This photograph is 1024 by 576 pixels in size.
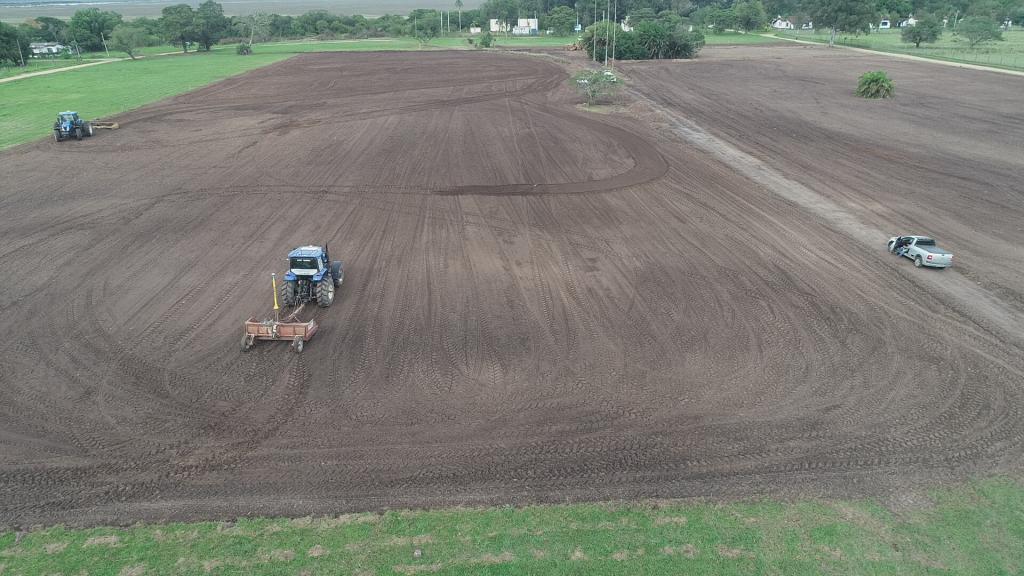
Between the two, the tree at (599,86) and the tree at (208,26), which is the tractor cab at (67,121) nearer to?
the tree at (599,86)

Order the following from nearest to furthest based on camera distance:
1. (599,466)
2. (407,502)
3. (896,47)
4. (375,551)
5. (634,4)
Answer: (375,551), (407,502), (599,466), (896,47), (634,4)

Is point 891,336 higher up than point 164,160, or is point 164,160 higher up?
point 164,160

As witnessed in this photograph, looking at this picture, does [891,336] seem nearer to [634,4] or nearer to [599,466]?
[599,466]

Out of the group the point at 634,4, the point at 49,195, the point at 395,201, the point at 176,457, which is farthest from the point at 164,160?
the point at 634,4

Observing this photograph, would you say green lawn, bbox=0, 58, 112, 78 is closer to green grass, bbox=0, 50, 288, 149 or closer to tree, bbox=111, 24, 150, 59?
tree, bbox=111, 24, 150, 59

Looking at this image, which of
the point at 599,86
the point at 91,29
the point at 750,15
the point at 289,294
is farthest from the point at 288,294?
the point at 750,15

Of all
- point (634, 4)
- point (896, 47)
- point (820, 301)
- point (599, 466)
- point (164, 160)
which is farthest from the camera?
point (634, 4)
